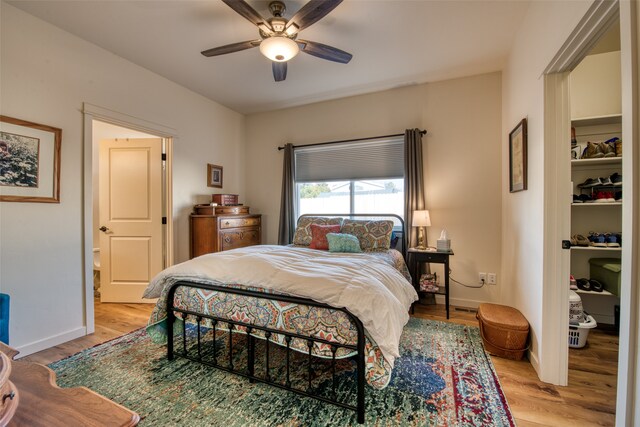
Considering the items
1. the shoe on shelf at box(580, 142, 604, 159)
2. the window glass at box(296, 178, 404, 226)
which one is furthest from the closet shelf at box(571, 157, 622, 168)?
the window glass at box(296, 178, 404, 226)

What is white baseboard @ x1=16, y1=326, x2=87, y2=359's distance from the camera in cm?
213

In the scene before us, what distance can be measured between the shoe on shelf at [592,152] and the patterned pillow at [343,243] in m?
2.23

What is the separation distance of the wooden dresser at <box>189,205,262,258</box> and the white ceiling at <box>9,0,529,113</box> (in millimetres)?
1647

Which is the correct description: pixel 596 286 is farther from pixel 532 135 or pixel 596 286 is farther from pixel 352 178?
pixel 352 178

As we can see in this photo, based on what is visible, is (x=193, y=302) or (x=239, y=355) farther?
(x=239, y=355)

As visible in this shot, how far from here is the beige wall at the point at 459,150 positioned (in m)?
3.05

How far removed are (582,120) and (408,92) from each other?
5.75 ft

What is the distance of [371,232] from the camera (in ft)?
9.89

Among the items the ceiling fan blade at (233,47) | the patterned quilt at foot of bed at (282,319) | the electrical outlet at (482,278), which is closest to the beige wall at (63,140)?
the patterned quilt at foot of bed at (282,319)

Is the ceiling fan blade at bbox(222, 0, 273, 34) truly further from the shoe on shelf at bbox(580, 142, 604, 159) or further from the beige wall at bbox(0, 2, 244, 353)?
the shoe on shelf at bbox(580, 142, 604, 159)

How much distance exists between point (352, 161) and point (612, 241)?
2.74m

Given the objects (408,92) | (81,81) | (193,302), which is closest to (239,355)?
(193,302)

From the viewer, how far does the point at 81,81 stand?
8.16 ft

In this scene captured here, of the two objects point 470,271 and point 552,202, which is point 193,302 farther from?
point 470,271
